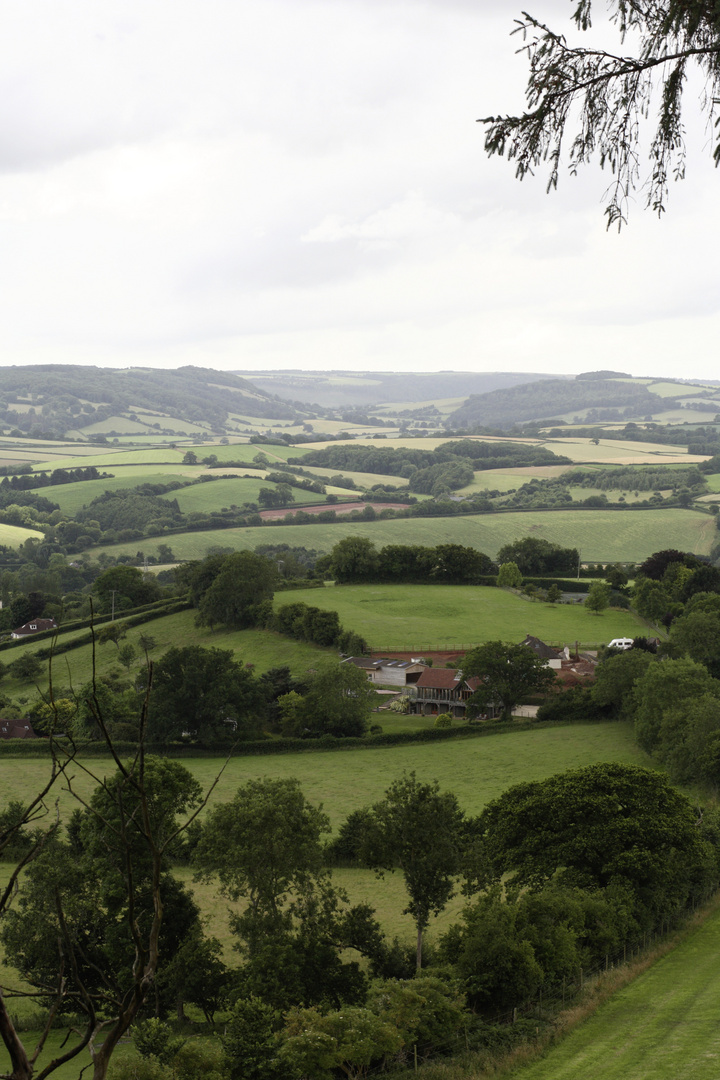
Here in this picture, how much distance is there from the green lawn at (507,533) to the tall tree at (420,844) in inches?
3383

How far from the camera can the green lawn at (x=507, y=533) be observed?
112m

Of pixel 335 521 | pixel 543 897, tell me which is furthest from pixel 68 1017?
pixel 335 521

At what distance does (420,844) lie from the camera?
952 inches

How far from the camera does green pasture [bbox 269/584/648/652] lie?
2613 inches

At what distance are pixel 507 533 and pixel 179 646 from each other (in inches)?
2522

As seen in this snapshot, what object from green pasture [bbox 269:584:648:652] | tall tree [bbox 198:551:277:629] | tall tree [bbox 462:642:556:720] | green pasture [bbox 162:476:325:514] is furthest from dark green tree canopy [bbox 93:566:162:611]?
green pasture [bbox 162:476:325:514]

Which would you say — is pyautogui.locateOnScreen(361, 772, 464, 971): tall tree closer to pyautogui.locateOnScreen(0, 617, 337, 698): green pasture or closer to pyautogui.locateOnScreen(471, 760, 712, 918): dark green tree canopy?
pyautogui.locateOnScreen(471, 760, 712, 918): dark green tree canopy

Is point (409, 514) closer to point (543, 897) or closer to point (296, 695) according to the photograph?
point (296, 695)

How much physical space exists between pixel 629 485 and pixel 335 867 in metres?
124

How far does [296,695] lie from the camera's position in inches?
2046

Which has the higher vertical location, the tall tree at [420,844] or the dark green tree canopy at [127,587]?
the tall tree at [420,844]

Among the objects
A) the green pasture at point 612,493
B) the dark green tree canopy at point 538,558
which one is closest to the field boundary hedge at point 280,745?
the dark green tree canopy at point 538,558

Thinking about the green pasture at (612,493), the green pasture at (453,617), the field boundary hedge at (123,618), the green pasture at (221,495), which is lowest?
the field boundary hedge at (123,618)

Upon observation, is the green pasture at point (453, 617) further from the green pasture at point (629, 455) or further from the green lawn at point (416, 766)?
the green pasture at point (629, 455)
